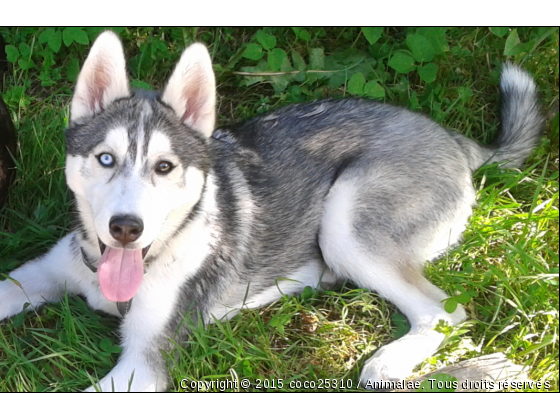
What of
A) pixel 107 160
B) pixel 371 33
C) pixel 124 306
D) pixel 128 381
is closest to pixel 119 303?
pixel 124 306

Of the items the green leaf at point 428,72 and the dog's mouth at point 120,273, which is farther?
the green leaf at point 428,72

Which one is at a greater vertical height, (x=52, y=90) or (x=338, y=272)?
(x=52, y=90)

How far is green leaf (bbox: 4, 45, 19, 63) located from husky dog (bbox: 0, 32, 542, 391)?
168cm

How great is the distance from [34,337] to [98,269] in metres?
0.76

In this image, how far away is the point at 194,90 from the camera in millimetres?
3143

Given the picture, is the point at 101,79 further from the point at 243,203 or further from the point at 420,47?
the point at 420,47

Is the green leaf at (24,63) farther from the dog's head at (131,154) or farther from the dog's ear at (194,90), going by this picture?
the dog's ear at (194,90)

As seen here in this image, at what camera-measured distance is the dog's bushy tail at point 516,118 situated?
413cm

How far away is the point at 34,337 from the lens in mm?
3508

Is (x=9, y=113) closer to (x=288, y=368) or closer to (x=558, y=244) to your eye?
(x=288, y=368)

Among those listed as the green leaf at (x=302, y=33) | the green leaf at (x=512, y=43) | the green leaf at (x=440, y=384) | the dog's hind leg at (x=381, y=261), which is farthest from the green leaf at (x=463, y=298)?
the green leaf at (x=302, y=33)

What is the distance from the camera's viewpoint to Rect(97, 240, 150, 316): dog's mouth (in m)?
3.06

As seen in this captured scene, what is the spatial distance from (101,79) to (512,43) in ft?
9.70

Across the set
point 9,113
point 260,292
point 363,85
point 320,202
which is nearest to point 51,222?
point 9,113
